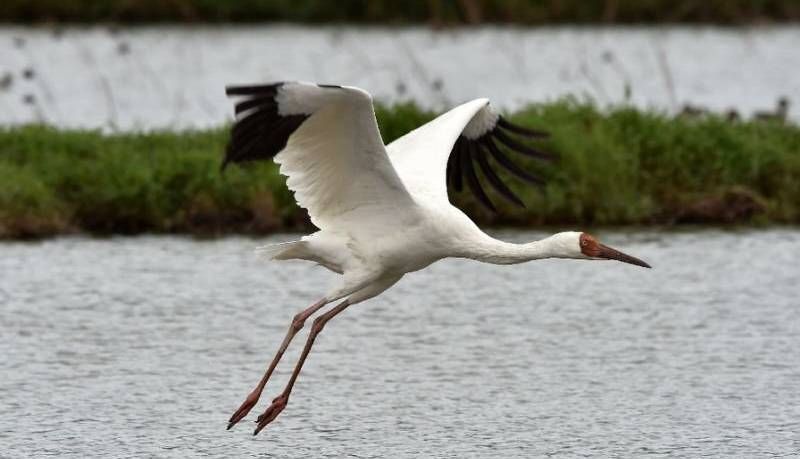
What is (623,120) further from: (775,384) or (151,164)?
(775,384)

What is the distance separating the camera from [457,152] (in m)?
9.15

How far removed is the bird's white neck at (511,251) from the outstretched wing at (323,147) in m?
0.40

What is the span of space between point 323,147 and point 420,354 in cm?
243

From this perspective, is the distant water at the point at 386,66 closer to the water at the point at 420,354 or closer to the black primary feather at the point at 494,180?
the water at the point at 420,354

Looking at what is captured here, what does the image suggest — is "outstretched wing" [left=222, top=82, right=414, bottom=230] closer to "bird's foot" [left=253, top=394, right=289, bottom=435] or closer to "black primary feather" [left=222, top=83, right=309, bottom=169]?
"black primary feather" [left=222, top=83, right=309, bottom=169]

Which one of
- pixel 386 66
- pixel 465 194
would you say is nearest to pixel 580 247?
pixel 465 194

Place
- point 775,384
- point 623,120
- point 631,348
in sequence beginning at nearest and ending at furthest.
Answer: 1. point 775,384
2. point 631,348
3. point 623,120

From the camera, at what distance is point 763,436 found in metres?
7.97

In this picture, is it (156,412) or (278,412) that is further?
(156,412)

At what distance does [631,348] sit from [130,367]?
2.94 meters

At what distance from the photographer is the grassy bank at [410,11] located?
96.3 feet

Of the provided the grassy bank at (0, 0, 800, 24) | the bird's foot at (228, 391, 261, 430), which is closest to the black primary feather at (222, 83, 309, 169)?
the bird's foot at (228, 391, 261, 430)

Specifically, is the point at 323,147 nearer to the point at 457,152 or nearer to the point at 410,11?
the point at 457,152

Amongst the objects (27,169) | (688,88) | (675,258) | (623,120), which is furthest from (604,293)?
(688,88)
